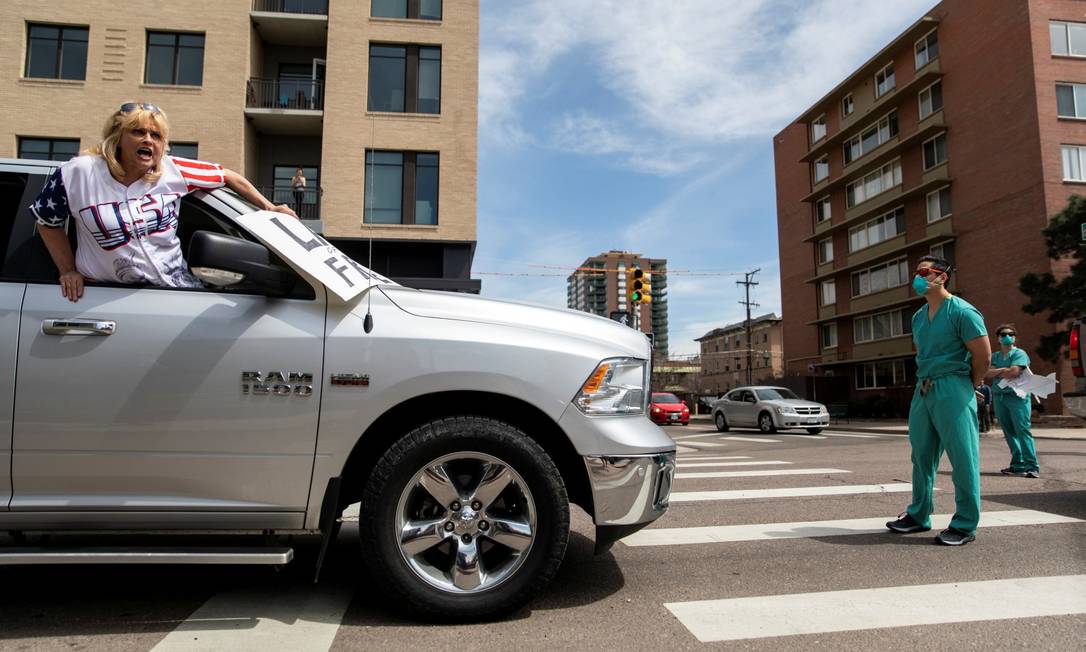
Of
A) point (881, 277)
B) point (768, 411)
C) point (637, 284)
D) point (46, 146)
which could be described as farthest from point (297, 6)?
point (881, 277)

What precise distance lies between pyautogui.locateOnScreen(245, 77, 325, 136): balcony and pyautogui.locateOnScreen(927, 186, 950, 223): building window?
30.0 meters

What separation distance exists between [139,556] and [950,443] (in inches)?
175

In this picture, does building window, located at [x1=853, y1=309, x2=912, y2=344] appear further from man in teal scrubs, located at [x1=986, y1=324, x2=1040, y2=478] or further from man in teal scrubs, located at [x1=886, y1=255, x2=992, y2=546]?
man in teal scrubs, located at [x1=886, y1=255, x2=992, y2=546]

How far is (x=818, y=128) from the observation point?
46.2 metres

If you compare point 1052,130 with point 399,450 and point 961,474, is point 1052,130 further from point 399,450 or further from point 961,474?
point 399,450

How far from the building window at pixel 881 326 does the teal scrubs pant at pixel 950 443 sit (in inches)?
1391

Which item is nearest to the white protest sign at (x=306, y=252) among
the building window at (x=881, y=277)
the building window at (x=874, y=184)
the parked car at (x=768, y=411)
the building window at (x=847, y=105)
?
the parked car at (x=768, y=411)

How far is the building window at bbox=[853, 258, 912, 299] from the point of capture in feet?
123

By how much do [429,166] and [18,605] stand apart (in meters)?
19.2

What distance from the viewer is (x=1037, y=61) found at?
2903 centimetres

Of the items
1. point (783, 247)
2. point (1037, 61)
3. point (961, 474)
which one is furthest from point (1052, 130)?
point (961, 474)

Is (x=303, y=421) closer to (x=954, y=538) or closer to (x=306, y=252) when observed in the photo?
(x=306, y=252)

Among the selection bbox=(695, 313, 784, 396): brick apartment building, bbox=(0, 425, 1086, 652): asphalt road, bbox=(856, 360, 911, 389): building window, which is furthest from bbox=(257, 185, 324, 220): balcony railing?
bbox=(695, 313, 784, 396): brick apartment building

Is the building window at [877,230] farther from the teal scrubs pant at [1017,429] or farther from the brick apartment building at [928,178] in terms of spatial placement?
the teal scrubs pant at [1017,429]
